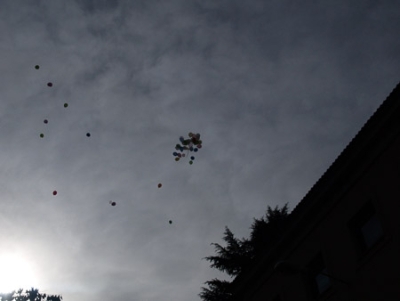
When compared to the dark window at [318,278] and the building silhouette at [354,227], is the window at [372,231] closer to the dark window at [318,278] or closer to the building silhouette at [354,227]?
the building silhouette at [354,227]

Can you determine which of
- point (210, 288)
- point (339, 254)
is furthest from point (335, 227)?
point (210, 288)

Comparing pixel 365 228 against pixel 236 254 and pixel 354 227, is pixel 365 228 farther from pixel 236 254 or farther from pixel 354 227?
pixel 236 254

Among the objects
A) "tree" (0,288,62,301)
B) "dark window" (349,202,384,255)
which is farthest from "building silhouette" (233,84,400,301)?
"tree" (0,288,62,301)

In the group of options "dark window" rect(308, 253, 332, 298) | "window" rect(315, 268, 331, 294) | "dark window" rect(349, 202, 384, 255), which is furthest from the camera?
"dark window" rect(308, 253, 332, 298)

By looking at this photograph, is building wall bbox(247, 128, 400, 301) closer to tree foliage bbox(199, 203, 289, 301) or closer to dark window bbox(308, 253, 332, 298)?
dark window bbox(308, 253, 332, 298)

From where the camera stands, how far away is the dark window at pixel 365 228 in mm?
11406

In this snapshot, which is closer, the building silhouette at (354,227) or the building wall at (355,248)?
the building wall at (355,248)

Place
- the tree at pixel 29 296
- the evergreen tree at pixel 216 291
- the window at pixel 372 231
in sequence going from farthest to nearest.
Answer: the tree at pixel 29 296 < the evergreen tree at pixel 216 291 < the window at pixel 372 231

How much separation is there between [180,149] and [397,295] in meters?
11.1

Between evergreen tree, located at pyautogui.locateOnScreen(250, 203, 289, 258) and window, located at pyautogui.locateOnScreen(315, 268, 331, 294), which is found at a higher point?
evergreen tree, located at pyautogui.locateOnScreen(250, 203, 289, 258)

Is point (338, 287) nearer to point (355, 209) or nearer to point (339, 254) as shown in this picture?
point (339, 254)

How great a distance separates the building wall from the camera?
408 inches

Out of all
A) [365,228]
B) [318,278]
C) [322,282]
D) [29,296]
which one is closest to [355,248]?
[365,228]

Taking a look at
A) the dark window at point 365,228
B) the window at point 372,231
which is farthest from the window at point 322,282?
the window at point 372,231
